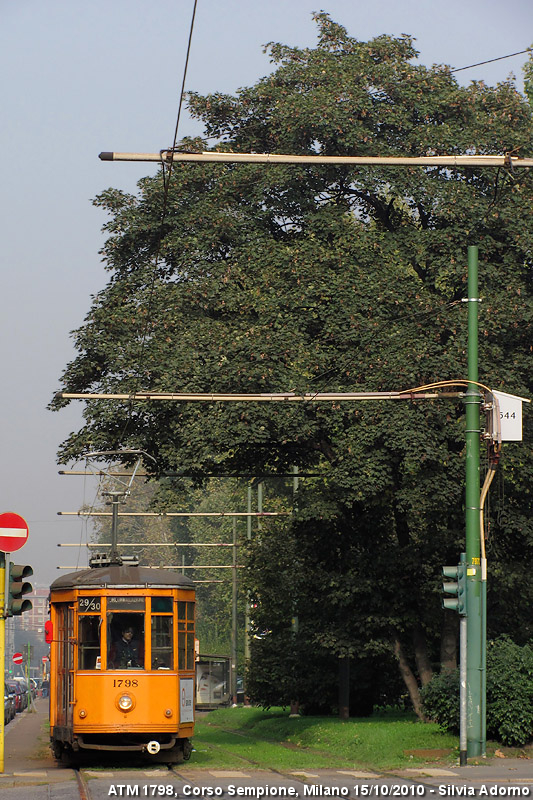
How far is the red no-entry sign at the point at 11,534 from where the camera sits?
15055 millimetres

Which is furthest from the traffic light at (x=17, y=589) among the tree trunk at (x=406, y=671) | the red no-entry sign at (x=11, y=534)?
the tree trunk at (x=406, y=671)

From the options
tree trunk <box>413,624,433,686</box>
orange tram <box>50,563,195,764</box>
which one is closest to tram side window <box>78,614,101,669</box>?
orange tram <box>50,563,195,764</box>

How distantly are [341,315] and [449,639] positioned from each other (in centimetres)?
735

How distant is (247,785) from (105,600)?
15.2 ft

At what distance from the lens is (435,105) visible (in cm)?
2716

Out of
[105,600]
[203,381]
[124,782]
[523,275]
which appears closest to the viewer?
[124,782]

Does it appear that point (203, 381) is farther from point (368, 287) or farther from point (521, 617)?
point (521, 617)

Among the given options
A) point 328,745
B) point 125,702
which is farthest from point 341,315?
point 125,702

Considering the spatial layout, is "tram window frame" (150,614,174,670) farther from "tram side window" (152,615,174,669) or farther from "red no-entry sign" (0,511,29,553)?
"red no-entry sign" (0,511,29,553)

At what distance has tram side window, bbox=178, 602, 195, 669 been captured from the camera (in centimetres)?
1753

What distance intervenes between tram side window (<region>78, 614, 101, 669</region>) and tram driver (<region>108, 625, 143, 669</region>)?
224 mm

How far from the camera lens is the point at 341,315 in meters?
25.0

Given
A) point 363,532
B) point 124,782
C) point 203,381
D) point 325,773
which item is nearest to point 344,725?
point 363,532

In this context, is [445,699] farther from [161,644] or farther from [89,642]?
[89,642]
